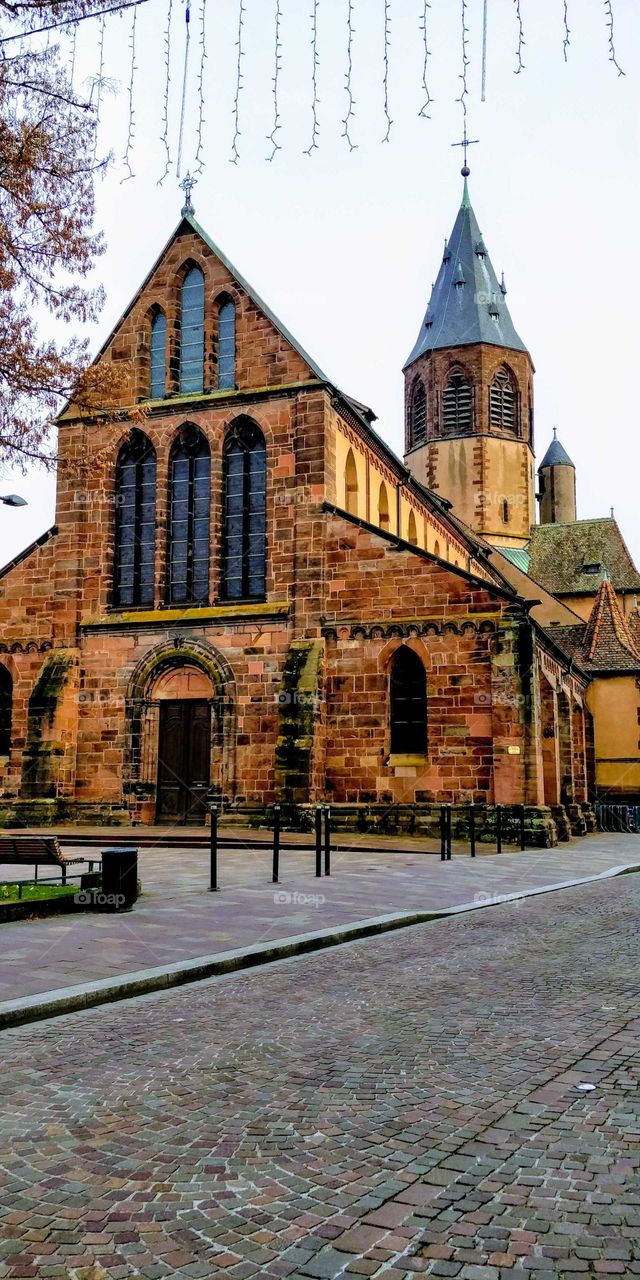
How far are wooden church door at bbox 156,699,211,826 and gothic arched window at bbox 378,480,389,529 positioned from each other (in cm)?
816

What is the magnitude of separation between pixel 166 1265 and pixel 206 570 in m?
23.5

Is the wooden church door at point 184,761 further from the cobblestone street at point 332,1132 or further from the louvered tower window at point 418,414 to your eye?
the louvered tower window at point 418,414

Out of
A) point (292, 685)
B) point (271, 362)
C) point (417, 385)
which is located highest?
point (417, 385)

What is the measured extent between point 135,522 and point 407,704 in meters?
8.85

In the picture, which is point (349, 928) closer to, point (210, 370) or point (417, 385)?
point (210, 370)

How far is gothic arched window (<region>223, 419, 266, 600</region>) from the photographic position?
2584 cm

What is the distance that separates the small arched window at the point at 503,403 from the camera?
50.8 m

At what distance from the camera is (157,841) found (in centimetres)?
2212

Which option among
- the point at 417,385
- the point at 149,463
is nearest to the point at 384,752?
the point at 149,463

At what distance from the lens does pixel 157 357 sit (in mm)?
27688

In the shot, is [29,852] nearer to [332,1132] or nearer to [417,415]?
[332,1132]

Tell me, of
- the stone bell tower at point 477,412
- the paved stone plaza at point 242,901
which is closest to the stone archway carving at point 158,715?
the paved stone plaza at point 242,901

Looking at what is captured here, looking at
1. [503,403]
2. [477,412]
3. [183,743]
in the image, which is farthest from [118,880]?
[503,403]

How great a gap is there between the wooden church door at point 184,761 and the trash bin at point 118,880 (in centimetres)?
1331
